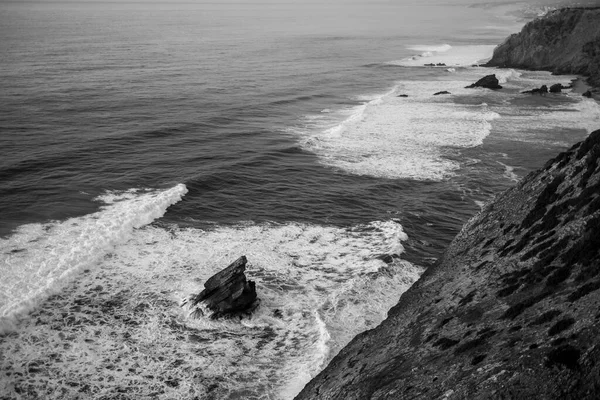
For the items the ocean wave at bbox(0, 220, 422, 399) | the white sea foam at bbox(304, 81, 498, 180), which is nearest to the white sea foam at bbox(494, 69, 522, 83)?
the white sea foam at bbox(304, 81, 498, 180)

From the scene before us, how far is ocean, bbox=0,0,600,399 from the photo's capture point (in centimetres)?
1953

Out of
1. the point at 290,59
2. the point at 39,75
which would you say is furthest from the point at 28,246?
the point at 290,59

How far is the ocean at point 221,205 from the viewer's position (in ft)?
64.1

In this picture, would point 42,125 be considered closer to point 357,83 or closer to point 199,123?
point 199,123

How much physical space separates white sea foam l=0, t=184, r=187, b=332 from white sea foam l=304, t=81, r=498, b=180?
653 inches

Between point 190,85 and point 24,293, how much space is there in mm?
53664

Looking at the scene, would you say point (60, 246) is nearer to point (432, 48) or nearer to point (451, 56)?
point (451, 56)

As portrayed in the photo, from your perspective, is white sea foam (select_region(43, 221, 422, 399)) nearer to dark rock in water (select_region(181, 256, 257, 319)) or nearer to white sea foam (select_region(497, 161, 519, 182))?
dark rock in water (select_region(181, 256, 257, 319))

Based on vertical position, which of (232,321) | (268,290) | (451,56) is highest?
(451,56)

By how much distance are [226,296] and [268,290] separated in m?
2.49

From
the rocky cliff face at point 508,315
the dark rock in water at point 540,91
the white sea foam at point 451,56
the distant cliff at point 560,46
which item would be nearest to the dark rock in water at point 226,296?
the rocky cliff face at point 508,315

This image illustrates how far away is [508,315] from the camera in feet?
48.1

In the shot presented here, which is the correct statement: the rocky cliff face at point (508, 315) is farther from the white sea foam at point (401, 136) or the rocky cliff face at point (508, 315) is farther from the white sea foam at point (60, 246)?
the white sea foam at point (401, 136)

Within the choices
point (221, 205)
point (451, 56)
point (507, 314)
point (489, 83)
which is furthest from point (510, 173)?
point (451, 56)
